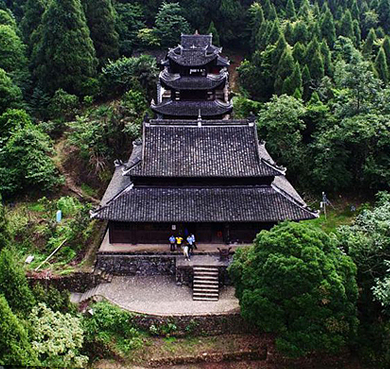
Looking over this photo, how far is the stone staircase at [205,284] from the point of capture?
75.9 feet

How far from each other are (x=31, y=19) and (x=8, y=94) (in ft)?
46.8

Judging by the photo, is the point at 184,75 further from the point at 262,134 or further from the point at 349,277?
the point at 349,277

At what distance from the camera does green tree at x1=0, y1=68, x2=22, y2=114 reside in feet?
131

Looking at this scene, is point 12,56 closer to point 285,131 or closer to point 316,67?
point 285,131

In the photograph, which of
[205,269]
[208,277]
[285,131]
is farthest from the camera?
[285,131]

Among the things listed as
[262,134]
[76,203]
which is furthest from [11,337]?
[262,134]

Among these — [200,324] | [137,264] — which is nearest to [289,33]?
[137,264]

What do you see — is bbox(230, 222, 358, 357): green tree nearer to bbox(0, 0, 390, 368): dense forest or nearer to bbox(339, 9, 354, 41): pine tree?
bbox(0, 0, 390, 368): dense forest

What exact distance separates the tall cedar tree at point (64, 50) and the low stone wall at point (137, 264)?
82.9 feet

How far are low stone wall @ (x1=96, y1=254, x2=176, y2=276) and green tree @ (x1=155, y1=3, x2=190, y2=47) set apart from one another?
124ft

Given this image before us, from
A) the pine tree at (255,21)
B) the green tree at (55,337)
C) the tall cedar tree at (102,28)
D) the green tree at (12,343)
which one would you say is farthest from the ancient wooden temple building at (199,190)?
the pine tree at (255,21)

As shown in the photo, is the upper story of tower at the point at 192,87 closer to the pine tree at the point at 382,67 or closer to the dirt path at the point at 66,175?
the dirt path at the point at 66,175

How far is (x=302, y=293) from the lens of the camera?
18234 millimetres

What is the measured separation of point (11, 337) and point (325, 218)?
22246 millimetres
